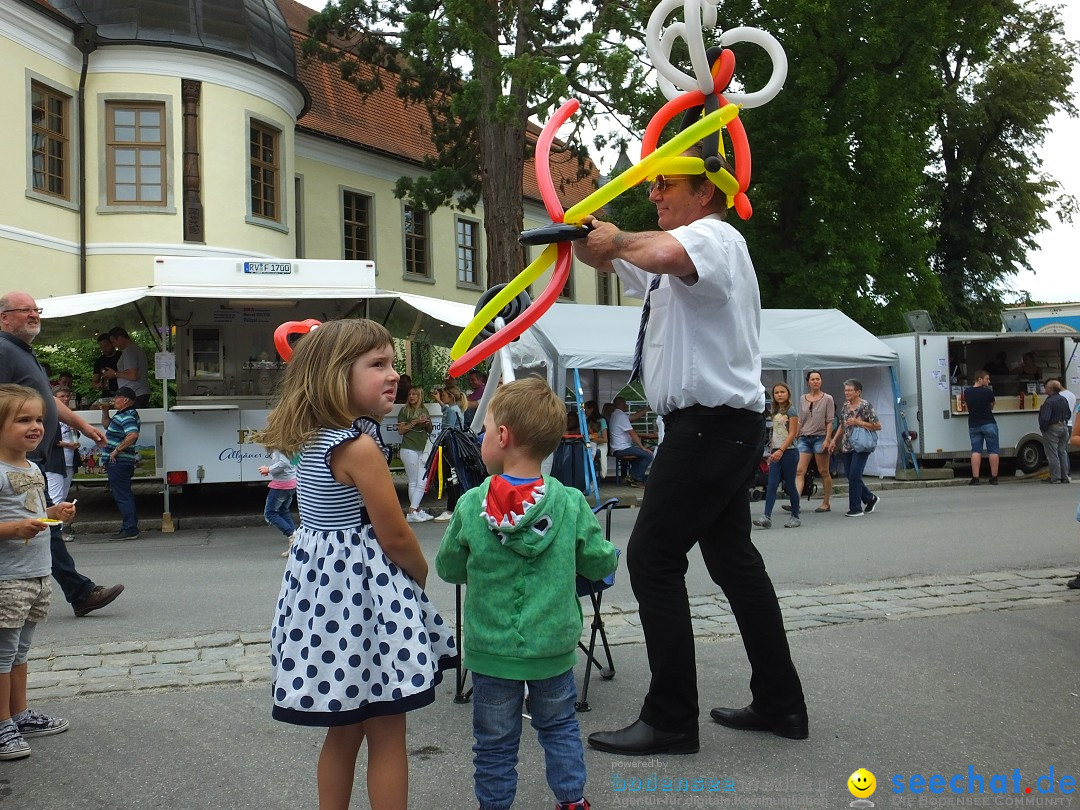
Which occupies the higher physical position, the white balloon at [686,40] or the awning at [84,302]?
the awning at [84,302]

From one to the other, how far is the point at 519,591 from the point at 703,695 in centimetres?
177

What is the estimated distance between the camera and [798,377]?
16375 millimetres

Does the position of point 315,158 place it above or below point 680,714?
above

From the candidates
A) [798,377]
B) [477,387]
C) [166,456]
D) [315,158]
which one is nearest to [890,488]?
[798,377]

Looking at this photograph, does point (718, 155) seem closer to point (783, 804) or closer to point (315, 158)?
point (783, 804)

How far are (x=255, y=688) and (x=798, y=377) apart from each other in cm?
1318

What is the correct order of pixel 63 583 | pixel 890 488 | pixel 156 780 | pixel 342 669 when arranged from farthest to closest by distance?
pixel 890 488 → pixel 63 583 → pixel 156 780 → pixel 342 669

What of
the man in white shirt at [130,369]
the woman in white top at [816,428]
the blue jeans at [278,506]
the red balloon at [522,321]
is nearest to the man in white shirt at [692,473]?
the red balloon at [522,321]

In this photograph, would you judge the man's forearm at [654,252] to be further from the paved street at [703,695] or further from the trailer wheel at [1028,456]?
the trailer wheel at [1028,456]

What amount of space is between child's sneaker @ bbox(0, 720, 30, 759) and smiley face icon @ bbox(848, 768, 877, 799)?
9.79ft

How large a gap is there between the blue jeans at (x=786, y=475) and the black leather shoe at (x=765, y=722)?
7476 mm

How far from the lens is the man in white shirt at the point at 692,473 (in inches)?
136

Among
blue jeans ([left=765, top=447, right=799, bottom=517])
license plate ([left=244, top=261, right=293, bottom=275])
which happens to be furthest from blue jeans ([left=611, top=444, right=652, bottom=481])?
license plate ([left=244, top=261, right=293, bottom=275])

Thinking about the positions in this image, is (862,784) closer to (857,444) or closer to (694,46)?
(694,46)
